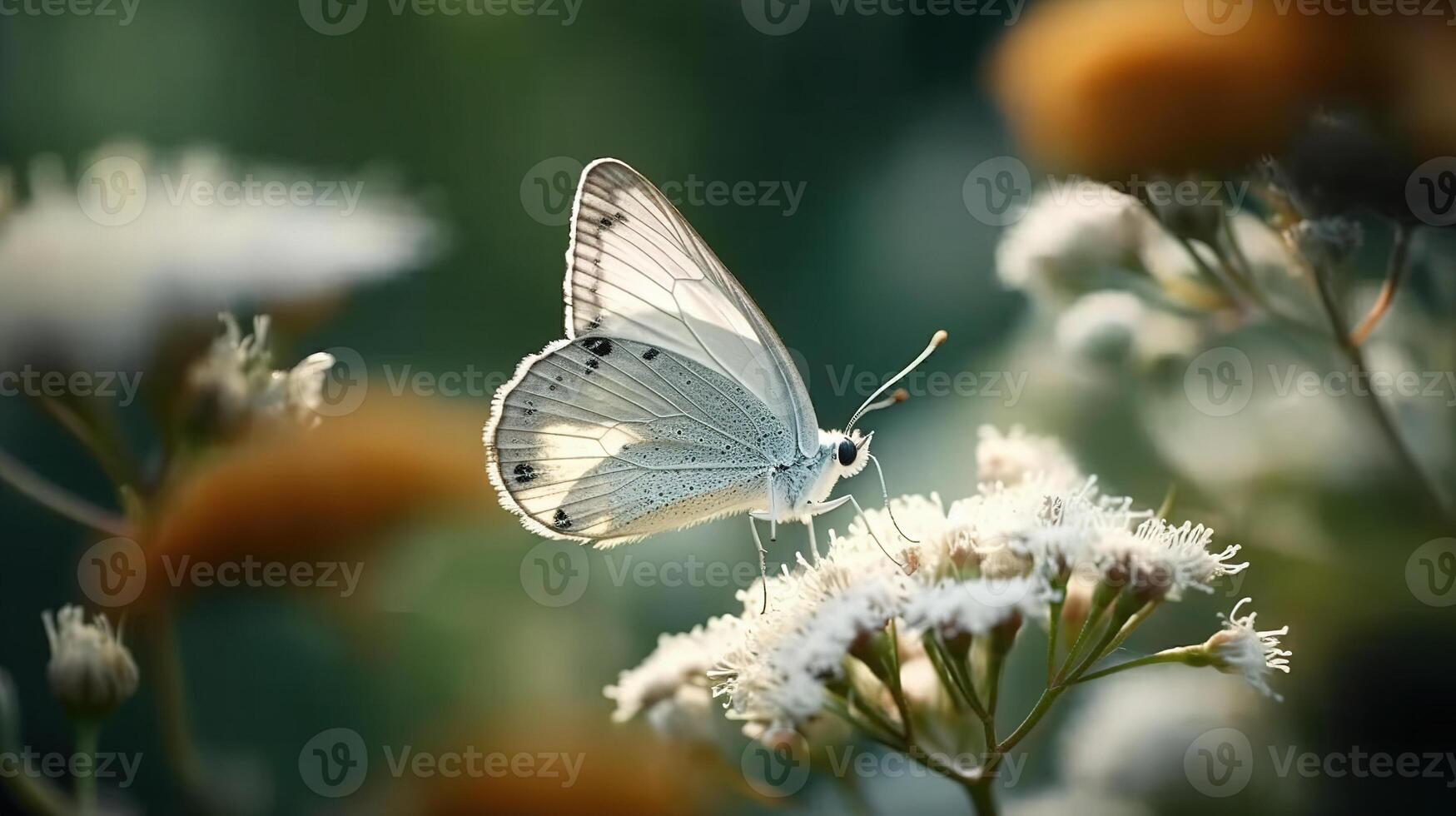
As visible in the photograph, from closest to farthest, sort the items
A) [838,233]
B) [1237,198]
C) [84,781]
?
[84,781] → [1237,198] → [838,233]

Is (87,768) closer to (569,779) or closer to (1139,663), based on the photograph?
(569,779)

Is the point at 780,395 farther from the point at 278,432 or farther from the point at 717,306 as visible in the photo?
the point at 278,432

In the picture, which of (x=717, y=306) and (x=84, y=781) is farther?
(x=717, y=306)

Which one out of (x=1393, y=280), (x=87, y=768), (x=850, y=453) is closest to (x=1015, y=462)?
(x=850, y=453)

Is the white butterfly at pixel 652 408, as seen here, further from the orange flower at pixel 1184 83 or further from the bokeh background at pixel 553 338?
the orange flower at pixel 1184 83

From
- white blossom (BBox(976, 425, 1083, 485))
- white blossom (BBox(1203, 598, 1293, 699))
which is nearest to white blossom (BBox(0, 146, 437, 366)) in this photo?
white blossom (BBox(976, 425, 1083, 485))

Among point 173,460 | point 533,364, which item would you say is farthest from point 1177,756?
point 173,460

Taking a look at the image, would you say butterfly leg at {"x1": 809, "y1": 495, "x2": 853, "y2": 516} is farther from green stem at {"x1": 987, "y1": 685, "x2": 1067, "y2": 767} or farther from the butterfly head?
green stem at {"x1": 987, "y1": 685, "x2": 1067, "y2": 767}

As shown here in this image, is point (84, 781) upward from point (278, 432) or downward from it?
downward
